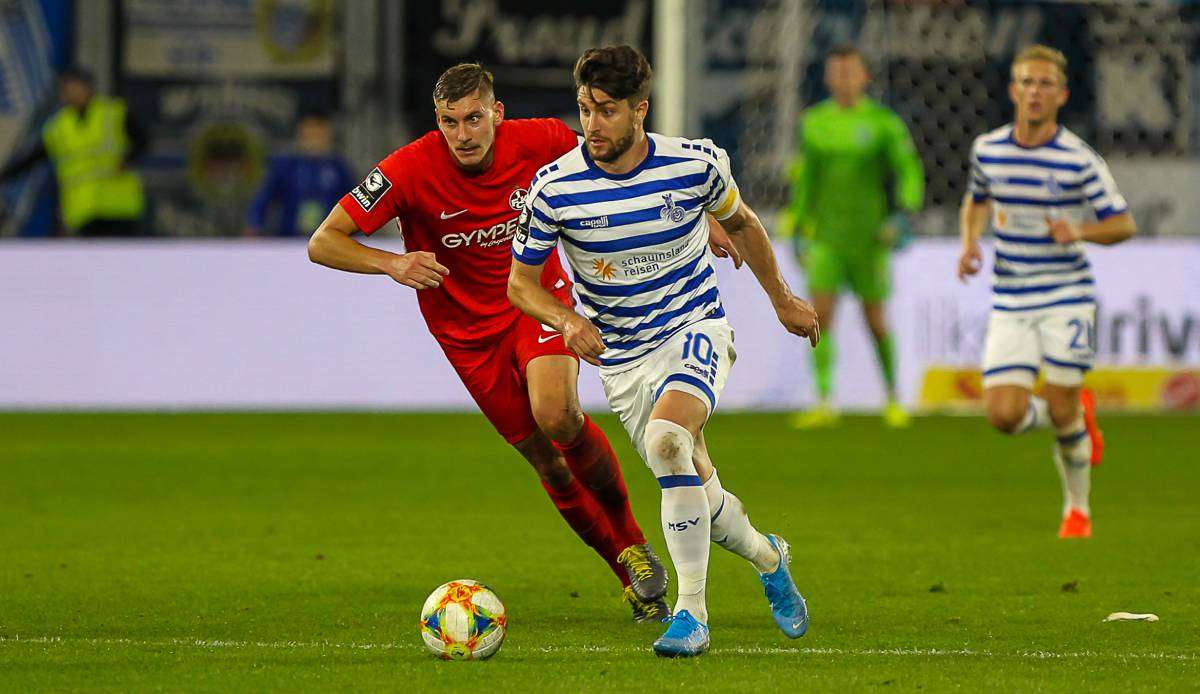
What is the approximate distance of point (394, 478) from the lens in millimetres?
11312

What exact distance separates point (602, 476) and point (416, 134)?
12.8 meters

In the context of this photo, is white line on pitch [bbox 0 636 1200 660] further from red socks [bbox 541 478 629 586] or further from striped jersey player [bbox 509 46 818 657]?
red socks [bbox 541 478 629 586]

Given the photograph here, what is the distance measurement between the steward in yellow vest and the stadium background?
489 millimetres

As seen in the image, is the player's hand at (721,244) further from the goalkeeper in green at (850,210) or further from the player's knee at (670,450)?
the goalkeeper in green at (850,210)

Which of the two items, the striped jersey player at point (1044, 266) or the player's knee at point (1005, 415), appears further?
the player's knee at point (1005, 415)

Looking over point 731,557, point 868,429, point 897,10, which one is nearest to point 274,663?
point 731,557

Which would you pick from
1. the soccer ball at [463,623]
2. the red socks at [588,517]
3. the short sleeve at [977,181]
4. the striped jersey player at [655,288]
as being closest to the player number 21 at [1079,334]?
the short sleeve at [977,181]

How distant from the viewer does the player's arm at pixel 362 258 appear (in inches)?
247

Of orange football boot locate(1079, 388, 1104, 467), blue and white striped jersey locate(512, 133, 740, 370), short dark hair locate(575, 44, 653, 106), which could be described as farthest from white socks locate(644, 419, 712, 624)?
orange football boot locate(1079, 388, 1104, 467)

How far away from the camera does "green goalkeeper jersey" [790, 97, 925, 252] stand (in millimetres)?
14172

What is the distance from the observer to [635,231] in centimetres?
613

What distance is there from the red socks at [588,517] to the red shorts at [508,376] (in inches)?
9.7

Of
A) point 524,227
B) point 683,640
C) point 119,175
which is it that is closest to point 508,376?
point 524,227

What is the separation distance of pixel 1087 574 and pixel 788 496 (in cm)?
282
